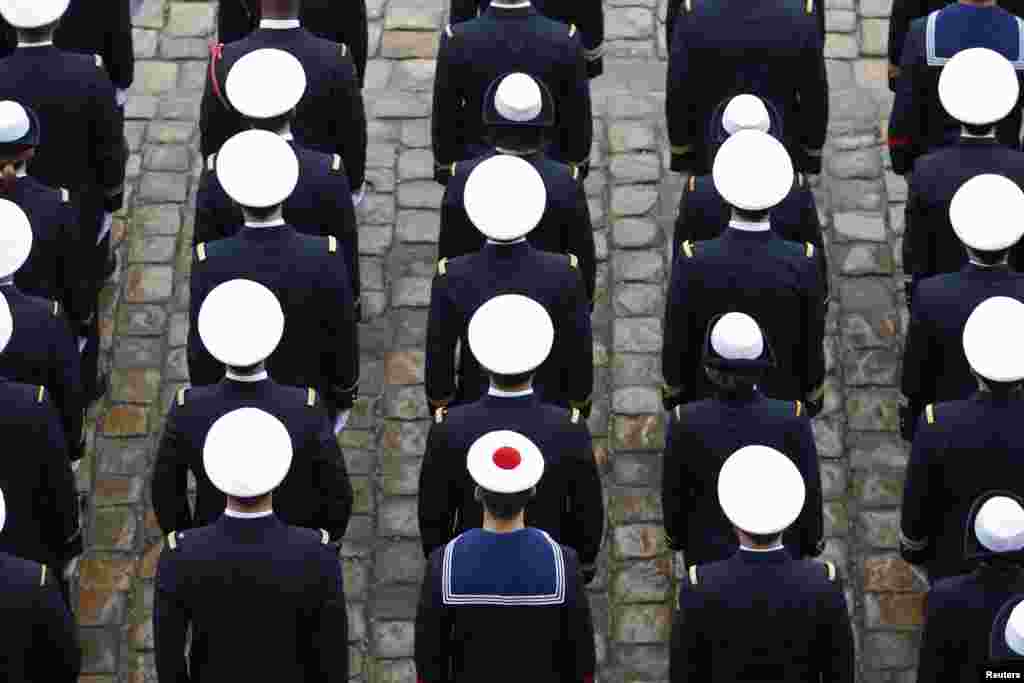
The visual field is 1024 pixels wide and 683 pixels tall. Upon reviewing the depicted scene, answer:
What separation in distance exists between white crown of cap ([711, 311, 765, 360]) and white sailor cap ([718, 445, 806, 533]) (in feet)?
1.56

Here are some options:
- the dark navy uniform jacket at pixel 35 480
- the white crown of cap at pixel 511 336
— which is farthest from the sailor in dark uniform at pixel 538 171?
the dark navy uniform jacket at pixel 35 480

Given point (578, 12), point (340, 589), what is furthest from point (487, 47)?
point (340, 589)

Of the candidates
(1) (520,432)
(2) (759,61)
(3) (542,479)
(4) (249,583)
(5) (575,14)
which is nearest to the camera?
(4) (249,583)

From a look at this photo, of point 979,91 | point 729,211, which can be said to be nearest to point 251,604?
point 729,211

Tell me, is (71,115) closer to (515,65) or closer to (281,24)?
(281,24)

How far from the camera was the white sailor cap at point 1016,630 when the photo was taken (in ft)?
22.7

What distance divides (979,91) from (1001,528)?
2.34 metres

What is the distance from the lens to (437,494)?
823 cm

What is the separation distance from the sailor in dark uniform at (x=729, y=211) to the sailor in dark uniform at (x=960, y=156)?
1.50 feet

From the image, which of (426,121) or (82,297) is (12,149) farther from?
(426,121)

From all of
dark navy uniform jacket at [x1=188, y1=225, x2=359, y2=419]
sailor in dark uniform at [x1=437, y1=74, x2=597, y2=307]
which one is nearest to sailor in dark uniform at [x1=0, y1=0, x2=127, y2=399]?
dark navy uniform jacket at [x1=188, y1=225, x2=359, y2=419]

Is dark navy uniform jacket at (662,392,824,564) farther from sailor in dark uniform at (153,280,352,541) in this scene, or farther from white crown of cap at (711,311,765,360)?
sailor in dark uniform at (153,280,352,541)

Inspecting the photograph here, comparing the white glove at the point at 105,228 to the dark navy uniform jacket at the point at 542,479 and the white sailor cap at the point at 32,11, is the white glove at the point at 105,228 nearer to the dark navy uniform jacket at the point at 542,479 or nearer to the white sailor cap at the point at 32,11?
the white sailor cap at the point at 32,11

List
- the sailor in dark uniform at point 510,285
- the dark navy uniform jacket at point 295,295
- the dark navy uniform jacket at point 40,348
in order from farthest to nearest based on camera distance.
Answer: the dark navy uniform jacket at point 295,295 → the sailor in dark uniform at point 510,285 → the dark navy uniform jacket at point 40,348
